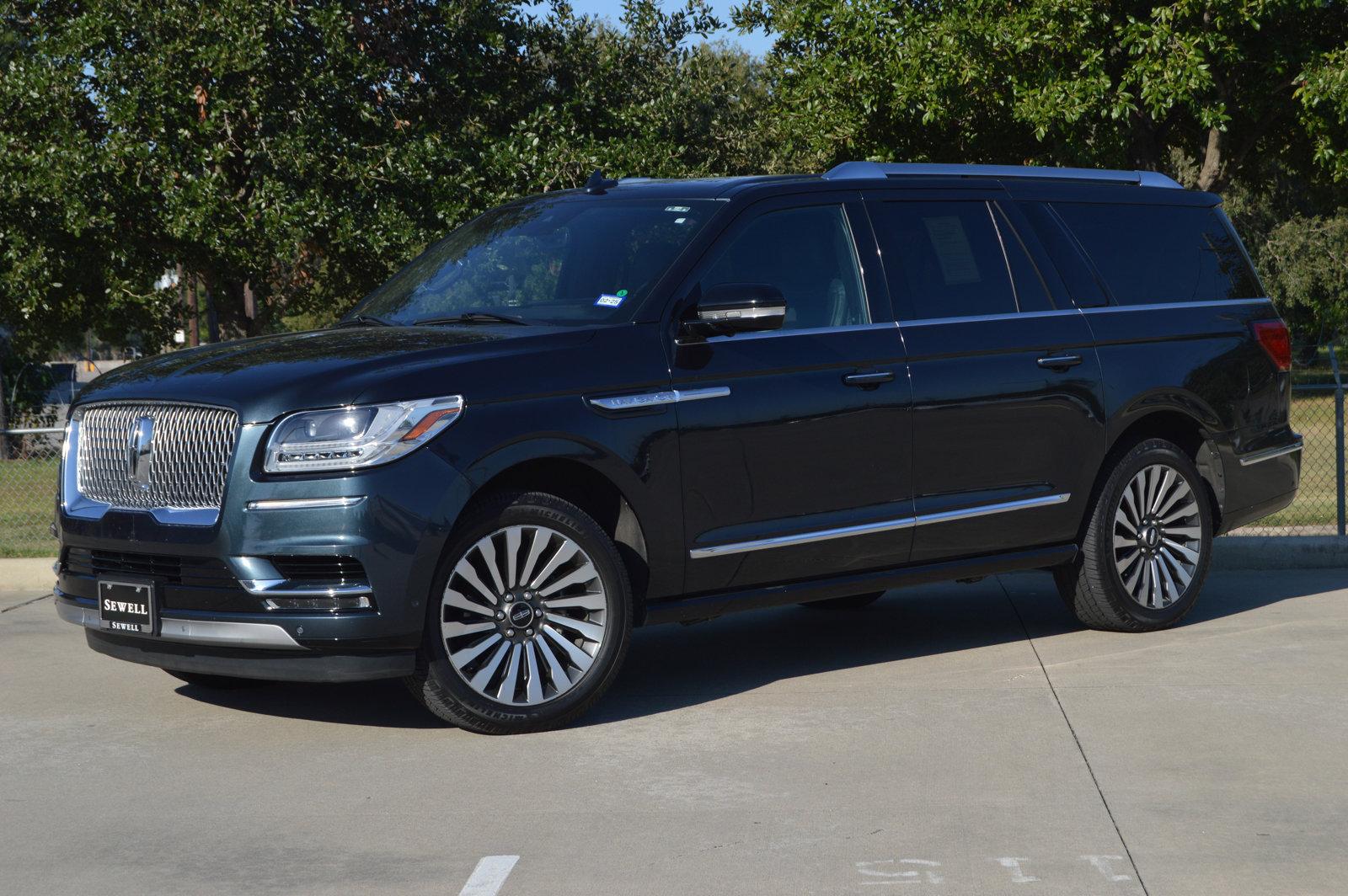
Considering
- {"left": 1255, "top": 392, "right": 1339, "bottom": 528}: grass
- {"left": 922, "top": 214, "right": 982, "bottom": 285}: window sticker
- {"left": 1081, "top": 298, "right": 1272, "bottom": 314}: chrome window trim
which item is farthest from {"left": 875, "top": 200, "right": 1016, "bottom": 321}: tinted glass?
{"left": 1255, "top": 392, "right": 1339, "bottom": 528}: grass

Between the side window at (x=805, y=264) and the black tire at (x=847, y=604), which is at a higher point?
the side window at (x=805, y=264)

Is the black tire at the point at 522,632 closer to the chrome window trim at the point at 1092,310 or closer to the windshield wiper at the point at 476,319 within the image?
the windshield wiper at the point at 476,319

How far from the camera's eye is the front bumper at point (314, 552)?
18.4 ft

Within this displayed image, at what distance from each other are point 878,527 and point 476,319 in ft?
6.09

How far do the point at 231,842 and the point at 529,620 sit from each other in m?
1.50

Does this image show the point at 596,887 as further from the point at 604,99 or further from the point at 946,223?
the point at 604,99

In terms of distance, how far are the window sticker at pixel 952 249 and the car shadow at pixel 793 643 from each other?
5.80 feet

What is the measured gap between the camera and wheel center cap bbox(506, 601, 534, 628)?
19.8 feet

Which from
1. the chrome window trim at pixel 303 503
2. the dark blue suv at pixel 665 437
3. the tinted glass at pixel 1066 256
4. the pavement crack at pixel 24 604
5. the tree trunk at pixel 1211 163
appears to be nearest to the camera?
the chrome window trim at pixel 303 503

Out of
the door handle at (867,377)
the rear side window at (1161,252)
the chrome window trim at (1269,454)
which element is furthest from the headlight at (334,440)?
the chrome window trim at (1269,454)

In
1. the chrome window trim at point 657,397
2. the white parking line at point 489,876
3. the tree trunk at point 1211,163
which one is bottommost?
the white parking line at point 489,876

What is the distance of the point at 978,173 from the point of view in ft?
25.2

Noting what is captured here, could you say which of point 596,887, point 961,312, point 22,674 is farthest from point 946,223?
point 22,674

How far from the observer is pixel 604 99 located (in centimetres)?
1914
